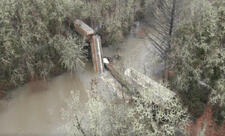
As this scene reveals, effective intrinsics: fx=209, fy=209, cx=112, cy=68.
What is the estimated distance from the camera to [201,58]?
40.1 ft

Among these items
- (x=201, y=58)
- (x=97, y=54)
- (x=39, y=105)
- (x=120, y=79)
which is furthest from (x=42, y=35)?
(x=201, y=58)

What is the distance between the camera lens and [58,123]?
13.6 m

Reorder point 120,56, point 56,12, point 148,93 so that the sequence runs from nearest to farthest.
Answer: point 148,93, point 56,12, point 120,56

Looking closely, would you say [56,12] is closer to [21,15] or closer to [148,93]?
[21,15]

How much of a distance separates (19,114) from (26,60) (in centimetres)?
380

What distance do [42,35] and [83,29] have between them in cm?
350

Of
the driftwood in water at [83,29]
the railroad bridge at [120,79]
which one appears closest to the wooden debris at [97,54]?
the railroad bridge at [120,79]

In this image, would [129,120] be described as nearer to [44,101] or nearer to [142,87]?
[142,87]

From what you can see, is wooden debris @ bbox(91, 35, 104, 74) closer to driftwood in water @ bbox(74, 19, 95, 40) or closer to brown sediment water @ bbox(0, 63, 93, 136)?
driftwood in water @ bbox(74, 19, 95, 40)

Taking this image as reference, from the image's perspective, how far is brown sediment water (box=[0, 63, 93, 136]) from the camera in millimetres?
13545

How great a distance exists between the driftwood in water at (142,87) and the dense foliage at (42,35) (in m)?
4.10

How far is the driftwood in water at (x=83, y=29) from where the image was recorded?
56.3ft

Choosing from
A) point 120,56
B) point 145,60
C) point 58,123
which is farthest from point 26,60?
point 145,60

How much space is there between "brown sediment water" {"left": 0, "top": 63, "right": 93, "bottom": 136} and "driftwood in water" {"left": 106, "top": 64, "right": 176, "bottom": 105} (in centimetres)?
329
